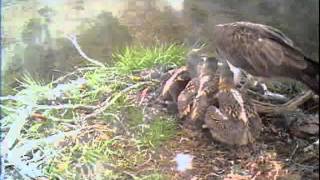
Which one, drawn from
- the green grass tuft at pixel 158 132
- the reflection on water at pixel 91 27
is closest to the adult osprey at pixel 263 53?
the reflection on water at pixel 91 27

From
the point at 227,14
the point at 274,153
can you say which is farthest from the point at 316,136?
the point at 227,14

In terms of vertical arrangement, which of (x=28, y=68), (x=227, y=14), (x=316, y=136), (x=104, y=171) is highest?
(x=227, y=14)

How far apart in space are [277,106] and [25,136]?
54 cm

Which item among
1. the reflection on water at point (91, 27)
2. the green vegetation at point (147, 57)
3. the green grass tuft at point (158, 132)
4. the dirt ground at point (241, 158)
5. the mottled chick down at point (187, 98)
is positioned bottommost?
the dirt ground at point (241, 158)

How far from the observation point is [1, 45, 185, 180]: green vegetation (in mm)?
1175

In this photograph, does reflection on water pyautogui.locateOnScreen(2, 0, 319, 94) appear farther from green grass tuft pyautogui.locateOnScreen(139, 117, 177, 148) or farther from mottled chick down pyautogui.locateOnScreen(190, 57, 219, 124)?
green grass tuft pyautogui.locateOnScreen(139, 117, 177, 148)

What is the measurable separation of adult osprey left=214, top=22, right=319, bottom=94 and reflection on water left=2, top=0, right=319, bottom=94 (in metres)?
0.03

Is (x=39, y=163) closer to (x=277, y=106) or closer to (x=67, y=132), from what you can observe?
(x=67, y=132)

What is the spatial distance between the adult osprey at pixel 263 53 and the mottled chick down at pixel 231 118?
0.04 m

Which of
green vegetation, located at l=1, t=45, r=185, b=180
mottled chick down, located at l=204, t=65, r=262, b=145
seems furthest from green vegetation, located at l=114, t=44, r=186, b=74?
mottled chick down, located at l=204, t=65, r=262, b=145

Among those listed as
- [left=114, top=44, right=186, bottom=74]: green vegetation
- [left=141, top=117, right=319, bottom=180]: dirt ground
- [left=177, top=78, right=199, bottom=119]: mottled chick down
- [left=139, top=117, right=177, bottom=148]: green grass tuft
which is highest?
[left=114, top=44, right=186, bottom=74]: green vegetation

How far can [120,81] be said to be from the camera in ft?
3.90

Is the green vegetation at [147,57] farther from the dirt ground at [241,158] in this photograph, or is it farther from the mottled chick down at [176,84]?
the dirt ground at [241,158]

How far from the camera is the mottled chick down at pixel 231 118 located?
113cm
